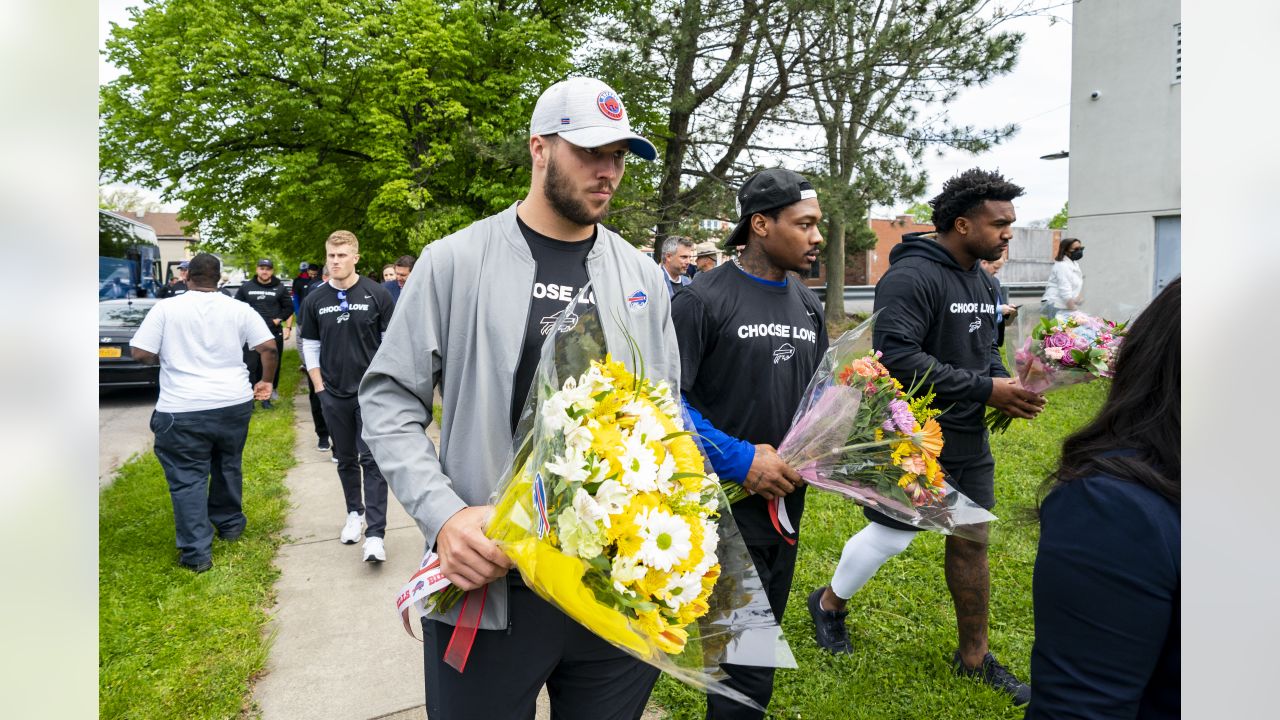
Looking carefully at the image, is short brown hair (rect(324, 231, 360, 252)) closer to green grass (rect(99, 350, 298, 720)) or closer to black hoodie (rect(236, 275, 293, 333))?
green grass (rect(99, 350, 298, 720))

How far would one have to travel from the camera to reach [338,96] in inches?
688

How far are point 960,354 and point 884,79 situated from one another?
8.48 m

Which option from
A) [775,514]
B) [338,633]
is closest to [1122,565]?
[775,514]

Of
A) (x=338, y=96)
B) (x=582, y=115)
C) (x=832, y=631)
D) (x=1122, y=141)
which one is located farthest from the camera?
(x=338, y=96)

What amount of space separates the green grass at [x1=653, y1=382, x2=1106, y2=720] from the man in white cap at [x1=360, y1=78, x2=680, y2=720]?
1215mm

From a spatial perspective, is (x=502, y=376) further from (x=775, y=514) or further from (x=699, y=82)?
(x=699, y=82)

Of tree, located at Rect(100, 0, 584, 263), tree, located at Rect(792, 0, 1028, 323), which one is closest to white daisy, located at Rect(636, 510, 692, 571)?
tree, located at Rect(792, 0, 1028, 323)

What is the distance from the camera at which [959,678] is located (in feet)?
12.6

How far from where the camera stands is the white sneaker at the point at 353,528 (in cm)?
617

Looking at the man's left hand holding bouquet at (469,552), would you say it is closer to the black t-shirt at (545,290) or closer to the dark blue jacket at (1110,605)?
the black t-shirt at (545,290)

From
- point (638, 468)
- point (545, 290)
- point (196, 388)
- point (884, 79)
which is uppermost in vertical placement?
point (884, 79)
